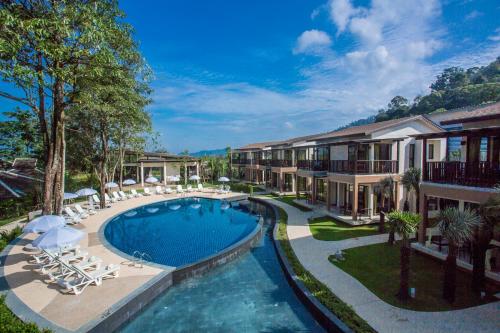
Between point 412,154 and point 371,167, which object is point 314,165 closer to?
point 371,167

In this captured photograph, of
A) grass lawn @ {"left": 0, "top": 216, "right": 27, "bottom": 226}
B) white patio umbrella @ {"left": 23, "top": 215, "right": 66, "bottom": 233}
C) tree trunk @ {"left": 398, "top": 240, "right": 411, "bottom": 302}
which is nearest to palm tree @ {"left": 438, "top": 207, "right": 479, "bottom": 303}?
tree trunk @ {"left": 398, "top": 240, "right": 411, "bottom": 302}

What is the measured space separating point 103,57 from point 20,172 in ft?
70.3

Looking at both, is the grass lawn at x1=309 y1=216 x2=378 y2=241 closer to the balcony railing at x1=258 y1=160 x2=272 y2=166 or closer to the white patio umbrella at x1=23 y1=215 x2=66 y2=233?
the white patio umbrella at x1=23 y1=215 x2=66 y2=233

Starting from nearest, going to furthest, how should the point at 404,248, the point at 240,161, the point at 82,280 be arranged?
1. the point at 404,248
2. the point at 82,280
3. the point at 240,161

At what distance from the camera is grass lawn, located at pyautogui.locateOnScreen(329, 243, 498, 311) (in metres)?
8.12

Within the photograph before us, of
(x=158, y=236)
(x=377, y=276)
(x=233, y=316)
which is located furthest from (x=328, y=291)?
(x=158, y=236)

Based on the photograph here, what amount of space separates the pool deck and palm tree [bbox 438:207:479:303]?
983 cm

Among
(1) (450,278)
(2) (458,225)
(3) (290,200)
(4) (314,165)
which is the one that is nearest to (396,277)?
(1) (450,278)

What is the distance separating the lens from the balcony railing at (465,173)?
892cm

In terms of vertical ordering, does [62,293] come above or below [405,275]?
below

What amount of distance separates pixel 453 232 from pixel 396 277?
3003mm

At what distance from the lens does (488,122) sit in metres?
11.2

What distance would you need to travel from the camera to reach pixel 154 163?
41656 mm

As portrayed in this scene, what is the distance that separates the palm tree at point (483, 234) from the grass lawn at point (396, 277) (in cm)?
59
